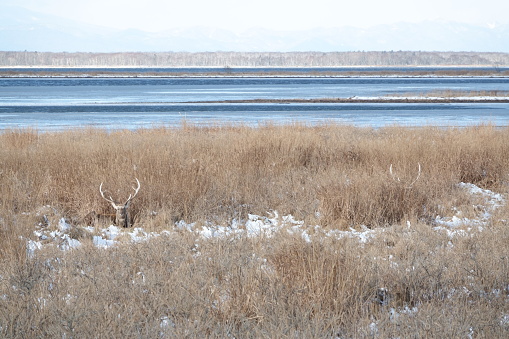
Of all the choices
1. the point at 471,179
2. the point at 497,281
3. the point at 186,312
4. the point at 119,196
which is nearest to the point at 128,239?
the point at 119,196

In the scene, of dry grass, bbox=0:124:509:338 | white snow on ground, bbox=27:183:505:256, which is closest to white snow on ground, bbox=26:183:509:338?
white snow on ground, bbox=27:183:505:256

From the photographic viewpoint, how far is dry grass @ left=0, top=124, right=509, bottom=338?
445 cm

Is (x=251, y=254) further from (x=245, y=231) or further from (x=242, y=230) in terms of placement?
(x=242, y=230)

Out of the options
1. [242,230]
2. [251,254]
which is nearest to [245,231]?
[242,230]

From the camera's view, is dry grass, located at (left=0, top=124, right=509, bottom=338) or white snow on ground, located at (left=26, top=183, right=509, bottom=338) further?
white snow on ground, located at (left=26, top=183, right=509, bottom=338)

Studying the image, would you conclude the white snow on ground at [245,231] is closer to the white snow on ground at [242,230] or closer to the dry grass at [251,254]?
the white snow on ground at [242,230]

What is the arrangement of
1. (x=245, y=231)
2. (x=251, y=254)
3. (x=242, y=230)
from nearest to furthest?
(x=251, y=254) < (x=245, y=231) < (x=242, y=230)

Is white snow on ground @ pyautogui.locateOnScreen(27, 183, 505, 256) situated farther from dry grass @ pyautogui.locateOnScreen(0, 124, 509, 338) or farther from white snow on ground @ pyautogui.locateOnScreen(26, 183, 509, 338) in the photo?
dry grass @ pyautogui.locateOnScreen(0, 124, 509, 338)

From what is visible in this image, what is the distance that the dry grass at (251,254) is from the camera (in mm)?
4453

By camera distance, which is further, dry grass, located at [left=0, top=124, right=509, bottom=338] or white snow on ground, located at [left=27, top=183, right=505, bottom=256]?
white snow on ground, located at [left=27, top=183, right=505, bottom=256]

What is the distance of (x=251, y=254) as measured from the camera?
6.07 meters

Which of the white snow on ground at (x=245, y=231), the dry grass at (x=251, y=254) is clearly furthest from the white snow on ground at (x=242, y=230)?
the dry grass at (x=251, y=254)

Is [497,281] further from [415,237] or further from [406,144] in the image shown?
[406,144]

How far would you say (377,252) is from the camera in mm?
6273
